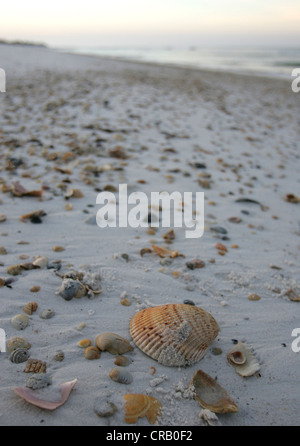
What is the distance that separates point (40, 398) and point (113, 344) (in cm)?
48

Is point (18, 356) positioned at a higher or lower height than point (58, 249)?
lower

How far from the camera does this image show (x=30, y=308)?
219cm

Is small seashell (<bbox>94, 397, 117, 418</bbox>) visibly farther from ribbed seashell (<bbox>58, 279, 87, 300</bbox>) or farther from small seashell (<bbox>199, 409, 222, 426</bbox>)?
ribbed seashell (<bbox>58, 279, 87, 300</bbox>)

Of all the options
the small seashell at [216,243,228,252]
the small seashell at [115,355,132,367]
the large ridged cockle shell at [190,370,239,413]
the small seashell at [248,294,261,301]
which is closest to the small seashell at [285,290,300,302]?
the small seashell at [248,294,261,301]

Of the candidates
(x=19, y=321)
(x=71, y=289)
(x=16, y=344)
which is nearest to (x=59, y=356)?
(x=16, y=344)

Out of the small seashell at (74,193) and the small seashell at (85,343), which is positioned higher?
the small seashell at (74,193)

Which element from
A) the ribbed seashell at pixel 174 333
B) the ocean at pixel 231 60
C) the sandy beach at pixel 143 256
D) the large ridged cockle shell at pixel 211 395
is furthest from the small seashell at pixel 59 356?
the ocean at pixel 231 60

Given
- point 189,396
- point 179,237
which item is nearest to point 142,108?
point 179,237

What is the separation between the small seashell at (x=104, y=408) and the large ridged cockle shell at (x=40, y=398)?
156 mm

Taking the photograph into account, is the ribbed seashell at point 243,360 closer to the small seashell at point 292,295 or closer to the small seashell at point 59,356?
the small seashell at point 292,295

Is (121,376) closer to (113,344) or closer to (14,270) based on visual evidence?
(113,344)

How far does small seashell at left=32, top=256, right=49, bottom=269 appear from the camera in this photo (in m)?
2.61

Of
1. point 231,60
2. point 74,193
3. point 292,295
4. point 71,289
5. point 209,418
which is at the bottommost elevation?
point 209,418

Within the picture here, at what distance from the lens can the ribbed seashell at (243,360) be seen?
6.37 ft
